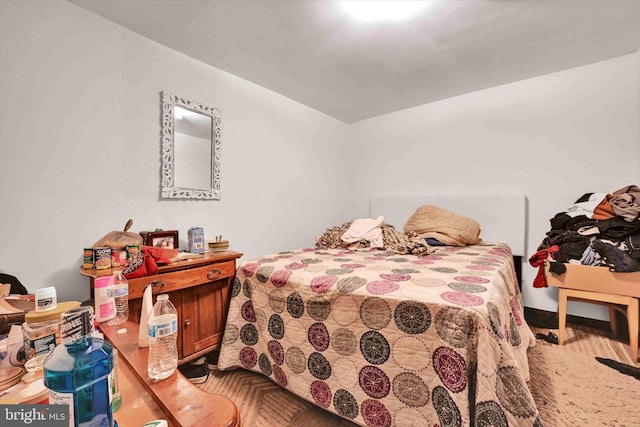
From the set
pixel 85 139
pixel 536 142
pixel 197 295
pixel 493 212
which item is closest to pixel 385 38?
pixel 536 142

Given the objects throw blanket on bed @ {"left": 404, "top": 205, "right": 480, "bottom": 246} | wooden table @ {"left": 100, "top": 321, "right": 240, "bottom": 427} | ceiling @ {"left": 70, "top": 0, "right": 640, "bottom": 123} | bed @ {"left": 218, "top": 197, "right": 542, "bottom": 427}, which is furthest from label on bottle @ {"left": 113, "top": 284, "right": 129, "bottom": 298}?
throw blanket on bed @ {"left": 404, "top": 205, "right": 480, "bottom": 246}

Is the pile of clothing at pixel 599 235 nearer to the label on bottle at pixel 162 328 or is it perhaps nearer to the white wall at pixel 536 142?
the white wall at pixel 536 142

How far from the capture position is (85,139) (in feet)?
5.83

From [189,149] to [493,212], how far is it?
3.06m

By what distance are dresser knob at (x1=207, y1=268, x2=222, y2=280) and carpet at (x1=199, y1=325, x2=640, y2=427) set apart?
67 centimetres

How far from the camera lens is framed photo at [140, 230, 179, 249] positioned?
6.22 ft

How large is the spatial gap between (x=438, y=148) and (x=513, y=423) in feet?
9.78

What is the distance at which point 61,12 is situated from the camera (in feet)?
5.53

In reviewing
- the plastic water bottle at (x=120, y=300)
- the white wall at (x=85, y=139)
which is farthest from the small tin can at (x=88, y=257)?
the plastic water bottle at (x=120, y=300)

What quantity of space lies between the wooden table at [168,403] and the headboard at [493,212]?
3.17 meters

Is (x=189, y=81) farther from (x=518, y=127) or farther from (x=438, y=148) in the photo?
(x=518, y=127)

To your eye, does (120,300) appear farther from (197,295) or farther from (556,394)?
(556,394)

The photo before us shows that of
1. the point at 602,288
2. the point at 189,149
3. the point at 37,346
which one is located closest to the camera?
the point at 37,346

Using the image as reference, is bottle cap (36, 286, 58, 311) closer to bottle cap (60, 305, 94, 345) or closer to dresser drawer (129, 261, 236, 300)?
bottle cap (60, 305, 94, 345)
